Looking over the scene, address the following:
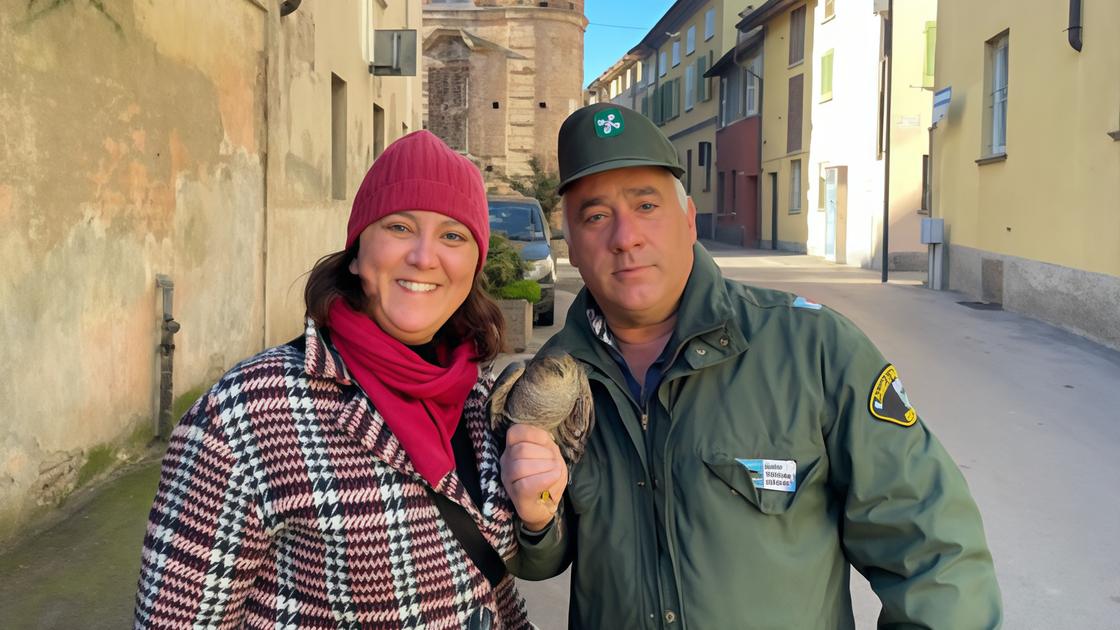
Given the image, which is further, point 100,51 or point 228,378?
point 100,51

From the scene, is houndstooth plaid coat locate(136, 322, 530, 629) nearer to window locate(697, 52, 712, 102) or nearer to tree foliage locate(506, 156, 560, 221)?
tree foliage locate(506, 156, 560, 221)

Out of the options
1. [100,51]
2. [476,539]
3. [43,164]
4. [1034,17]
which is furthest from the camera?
[1034,17]

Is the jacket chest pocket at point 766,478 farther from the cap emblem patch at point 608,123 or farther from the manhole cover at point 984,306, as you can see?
the manhole cover at point 984,306

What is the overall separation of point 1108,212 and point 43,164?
9133 millimetres

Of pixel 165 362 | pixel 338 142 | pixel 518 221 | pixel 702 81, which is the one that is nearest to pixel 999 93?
pixel 518 221

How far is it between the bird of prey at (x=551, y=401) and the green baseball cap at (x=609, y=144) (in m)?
0.41

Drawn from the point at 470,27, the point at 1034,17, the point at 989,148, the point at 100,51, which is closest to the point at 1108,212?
the point at 1034,17

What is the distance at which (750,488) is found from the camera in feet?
6.26

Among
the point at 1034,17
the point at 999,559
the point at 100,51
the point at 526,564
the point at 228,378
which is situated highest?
the point at 1034,17

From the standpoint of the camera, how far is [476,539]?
1924mm

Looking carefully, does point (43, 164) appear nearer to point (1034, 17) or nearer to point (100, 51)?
point (100, 51)

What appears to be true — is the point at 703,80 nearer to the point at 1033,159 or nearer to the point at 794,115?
the point at 794,115

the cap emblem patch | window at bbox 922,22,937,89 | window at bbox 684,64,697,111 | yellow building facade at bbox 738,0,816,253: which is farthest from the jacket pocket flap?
window at bbox 684,64,697,111

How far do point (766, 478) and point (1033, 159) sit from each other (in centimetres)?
1157
